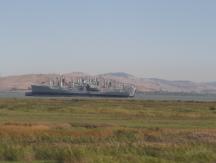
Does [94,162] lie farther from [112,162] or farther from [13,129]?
[13,129]

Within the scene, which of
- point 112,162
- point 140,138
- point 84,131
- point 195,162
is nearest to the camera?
point 112,162

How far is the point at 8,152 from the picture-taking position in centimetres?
2522

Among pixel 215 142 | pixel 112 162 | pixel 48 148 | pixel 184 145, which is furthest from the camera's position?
pixel 215 142

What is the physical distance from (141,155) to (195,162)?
7.63 feet

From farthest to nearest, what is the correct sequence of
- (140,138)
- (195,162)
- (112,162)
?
(140,138) → (195,162) → (112,162)

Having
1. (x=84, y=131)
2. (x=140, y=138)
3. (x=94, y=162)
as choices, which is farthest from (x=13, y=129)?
(x=94, y=162)

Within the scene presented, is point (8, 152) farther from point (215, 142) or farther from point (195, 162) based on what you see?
point (215, 142)

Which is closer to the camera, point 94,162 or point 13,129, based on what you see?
point 94,162

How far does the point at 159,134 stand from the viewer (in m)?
35.7

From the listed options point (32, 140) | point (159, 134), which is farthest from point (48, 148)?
point (159, 134)

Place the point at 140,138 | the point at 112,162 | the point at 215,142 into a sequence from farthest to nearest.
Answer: the point at 140,138, the point at 215,142, the point at 112,162

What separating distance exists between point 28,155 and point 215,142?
9.64m

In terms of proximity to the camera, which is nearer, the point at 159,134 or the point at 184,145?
the point at 184,145

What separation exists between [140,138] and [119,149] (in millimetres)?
8120
